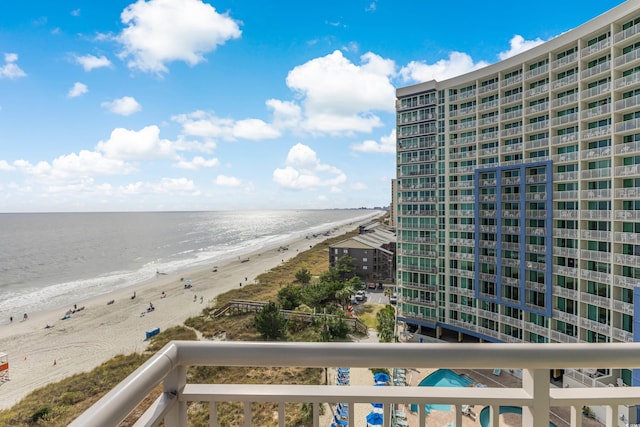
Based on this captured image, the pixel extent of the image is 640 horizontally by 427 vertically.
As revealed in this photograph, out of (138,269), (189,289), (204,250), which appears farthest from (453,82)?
(204,250)

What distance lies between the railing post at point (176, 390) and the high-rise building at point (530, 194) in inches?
499

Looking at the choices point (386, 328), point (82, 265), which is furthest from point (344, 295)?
point (82, 265)

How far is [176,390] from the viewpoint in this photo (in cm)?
127

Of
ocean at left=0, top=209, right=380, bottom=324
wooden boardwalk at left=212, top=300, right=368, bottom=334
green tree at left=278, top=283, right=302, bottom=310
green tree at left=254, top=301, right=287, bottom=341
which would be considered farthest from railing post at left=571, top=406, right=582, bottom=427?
ocean at left=0, top=209, right=380, bottom=324

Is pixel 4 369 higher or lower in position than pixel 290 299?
lower

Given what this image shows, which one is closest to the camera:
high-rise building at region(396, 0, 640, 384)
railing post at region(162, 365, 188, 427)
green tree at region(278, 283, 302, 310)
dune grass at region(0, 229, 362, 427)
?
railing post at region(162, 365, 188, 427)

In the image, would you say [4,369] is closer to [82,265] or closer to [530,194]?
[530,194]

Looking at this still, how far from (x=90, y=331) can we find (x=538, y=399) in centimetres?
2575

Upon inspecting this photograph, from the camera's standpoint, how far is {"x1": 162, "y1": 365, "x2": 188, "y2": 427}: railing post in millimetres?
1246

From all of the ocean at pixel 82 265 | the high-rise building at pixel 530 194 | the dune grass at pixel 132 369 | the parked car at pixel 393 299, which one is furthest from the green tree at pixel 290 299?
the ocean at pixel 82 265

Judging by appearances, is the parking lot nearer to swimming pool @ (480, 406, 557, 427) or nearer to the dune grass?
the dune grass

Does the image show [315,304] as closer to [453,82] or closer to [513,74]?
[453,82]

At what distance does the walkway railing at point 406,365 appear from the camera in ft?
4.14

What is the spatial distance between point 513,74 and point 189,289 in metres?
30.3
